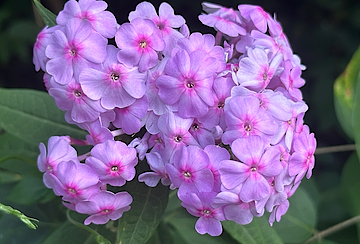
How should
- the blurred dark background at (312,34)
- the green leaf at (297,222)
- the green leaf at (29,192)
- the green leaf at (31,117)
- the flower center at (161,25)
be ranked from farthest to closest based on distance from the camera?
the blurred dark background at (312,34) < the green leaf at (297,222) < the green leaf at (29,192) < the green leaf at (31,117) < the flower center at (161,25)

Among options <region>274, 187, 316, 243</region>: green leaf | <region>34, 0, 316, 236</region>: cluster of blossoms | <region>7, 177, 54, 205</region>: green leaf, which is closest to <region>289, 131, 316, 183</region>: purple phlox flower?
<region>34, 0, 316, 236</region>: cluster of blossoms

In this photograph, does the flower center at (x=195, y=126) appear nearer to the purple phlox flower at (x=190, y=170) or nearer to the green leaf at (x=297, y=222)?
the purple phlox flower at (x=190, y=170)

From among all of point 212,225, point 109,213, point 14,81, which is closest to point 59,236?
point 109,213

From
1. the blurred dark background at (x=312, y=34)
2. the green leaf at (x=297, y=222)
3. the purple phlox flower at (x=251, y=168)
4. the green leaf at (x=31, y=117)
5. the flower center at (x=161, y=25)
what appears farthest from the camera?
the blurred dark background at (x=312, y=34)

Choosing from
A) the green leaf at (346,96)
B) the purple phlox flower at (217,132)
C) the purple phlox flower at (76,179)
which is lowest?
the green leaf at (346,96)

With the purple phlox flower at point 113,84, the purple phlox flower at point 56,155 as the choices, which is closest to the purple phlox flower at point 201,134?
the purple phlox flower at point 113,84

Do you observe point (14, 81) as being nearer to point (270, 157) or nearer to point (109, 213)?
point (109, 213)

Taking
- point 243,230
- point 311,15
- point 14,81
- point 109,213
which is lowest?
point 14,81
